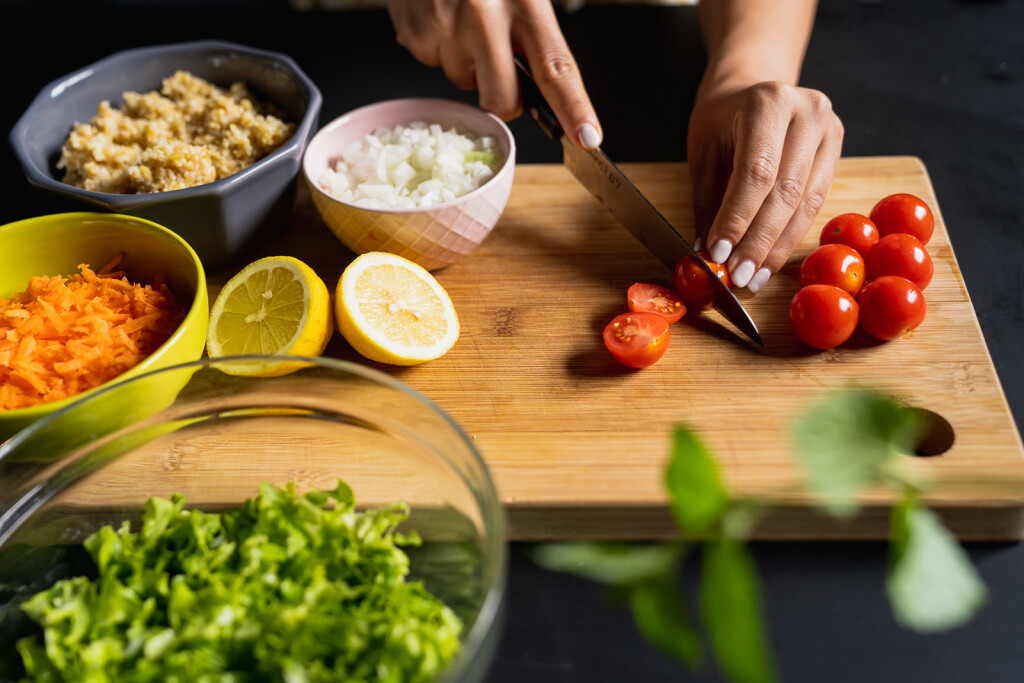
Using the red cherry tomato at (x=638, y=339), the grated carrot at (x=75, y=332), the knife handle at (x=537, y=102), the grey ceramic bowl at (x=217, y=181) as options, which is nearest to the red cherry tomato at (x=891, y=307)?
the red cherry tomato at (x=638, y=339)

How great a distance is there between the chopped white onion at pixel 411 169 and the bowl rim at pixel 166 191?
109 millimetres

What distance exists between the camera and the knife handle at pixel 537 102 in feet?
6.00

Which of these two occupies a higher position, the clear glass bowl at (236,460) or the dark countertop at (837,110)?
the clear glass bowl at (236,460)

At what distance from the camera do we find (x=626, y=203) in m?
1.76

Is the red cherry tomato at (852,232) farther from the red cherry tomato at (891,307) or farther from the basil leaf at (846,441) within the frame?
the basil leaf at (846,441)

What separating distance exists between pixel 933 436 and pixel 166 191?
1522 mm

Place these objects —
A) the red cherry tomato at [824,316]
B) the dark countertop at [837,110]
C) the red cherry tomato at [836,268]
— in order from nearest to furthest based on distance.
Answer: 1. the dark countertop at [837,110]
2. the red cherry tomato at [824,316]
3. the red cherry tomato at [836,268]

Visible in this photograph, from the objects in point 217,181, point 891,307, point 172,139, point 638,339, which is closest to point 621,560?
point 638,339

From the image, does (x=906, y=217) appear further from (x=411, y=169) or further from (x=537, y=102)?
(x=411, y=169)

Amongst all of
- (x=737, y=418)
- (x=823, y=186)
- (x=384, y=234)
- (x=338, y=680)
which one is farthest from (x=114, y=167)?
(x=823, y=186)

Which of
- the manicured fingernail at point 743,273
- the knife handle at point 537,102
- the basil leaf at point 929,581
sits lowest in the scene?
the manicured fingernail at point 743,273

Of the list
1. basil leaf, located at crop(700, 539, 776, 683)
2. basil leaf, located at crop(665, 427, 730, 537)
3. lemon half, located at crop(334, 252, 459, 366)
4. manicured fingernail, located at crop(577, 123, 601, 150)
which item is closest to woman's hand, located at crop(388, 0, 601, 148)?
manicured fingernail, located at crop(577, 123, 601, 150)

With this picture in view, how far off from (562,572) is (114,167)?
4.21 feet

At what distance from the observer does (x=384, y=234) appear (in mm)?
1675
